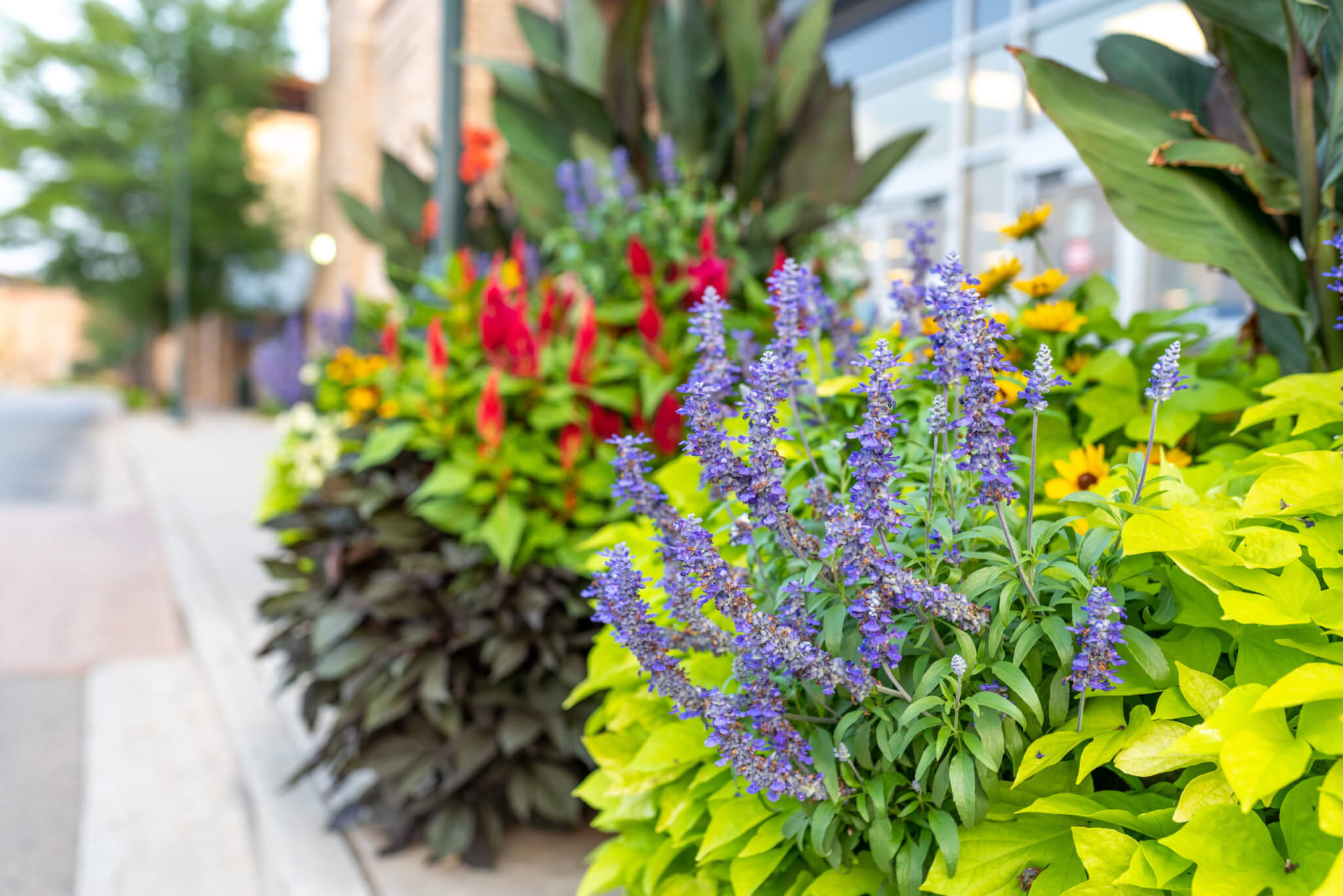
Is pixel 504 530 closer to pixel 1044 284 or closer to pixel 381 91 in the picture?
pixel 1044 284

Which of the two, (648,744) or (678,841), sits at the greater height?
(648,744)

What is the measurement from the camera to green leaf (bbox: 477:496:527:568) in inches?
88.7

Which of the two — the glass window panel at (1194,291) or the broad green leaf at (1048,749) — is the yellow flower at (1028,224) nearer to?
the broad green leaf at (1048,749)

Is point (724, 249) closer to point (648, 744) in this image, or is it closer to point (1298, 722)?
point (648, 744)

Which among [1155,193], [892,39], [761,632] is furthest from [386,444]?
[892,39]

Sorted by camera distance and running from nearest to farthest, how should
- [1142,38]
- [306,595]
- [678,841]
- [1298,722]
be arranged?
[1298,722] < [678,841] < [1142,38] < [306,595]

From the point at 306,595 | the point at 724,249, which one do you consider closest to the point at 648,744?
the point at 306,595

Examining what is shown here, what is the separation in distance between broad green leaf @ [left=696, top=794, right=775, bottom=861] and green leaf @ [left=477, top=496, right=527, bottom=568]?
3.43ft

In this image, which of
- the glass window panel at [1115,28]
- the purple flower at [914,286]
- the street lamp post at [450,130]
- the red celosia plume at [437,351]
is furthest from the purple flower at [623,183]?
the glass window panel at [1115,28]

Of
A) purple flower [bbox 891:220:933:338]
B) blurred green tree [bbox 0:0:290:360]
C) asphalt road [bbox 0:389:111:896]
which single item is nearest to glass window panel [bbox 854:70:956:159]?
purple flower [bbox 891:220:933:338]

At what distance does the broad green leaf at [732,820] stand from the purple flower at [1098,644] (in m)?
0.46

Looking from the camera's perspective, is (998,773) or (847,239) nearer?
(998,773)

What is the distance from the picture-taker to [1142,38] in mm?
1854

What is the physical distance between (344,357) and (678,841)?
7.88 feet
